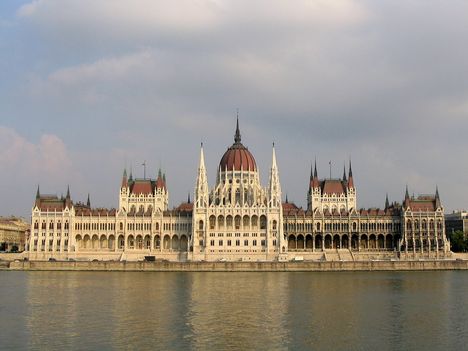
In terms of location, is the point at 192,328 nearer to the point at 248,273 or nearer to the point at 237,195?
the point at 248,273

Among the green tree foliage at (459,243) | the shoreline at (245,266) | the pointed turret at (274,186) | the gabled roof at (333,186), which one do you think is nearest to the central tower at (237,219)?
the pointed turret at (274,186)

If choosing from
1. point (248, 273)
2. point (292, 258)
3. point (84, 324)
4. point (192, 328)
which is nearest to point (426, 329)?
point (192, 328)

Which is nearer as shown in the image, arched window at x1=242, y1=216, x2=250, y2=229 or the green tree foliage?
arched window at x1=242, y1=216, x2=250, y2=229

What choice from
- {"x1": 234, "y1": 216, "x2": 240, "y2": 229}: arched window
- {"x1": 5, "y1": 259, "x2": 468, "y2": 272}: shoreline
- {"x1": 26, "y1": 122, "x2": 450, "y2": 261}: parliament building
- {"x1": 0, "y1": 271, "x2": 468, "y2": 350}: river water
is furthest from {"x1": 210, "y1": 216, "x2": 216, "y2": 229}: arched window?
{"x1": 0, "y1": 271, "x2": 468, "y2": 350}: river water

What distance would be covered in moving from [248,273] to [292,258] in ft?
78.5

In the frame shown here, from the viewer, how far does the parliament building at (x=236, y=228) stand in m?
143

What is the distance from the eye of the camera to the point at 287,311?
64688 mm

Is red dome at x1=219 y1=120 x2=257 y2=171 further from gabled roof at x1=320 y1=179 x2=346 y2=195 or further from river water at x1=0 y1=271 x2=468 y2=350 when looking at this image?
river water at x1=0 y1=271 x2=468 y2=350

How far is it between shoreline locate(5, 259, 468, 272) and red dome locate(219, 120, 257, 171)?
33255mm

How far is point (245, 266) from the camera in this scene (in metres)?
125

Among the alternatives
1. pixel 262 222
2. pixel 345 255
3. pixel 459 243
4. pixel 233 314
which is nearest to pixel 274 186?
pixel 262 222

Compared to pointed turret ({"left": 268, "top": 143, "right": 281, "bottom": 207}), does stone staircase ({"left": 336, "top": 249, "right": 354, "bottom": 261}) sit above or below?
below

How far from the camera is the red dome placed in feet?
505

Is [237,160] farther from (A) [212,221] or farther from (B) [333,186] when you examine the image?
(B) [333,186]
